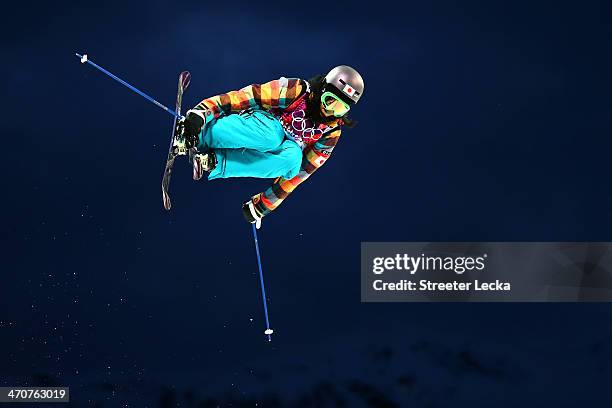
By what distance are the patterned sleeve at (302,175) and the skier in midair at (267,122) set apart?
0.12m

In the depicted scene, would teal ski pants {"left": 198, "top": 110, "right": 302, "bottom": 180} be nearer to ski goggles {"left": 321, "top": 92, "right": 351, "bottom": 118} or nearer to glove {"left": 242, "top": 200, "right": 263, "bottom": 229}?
ski goggles {"left": 321, "top": 92, "right": 351, "bottom": 118}

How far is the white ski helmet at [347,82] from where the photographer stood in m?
4.16

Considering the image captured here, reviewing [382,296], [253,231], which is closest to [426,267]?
[382,296]

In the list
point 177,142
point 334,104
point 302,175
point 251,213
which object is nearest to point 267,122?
point 334,104

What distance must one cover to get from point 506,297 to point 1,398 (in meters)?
3.74

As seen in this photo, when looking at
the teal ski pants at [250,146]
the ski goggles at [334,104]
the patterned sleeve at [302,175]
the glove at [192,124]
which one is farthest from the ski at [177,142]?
the patterned sleeve at [302,175]

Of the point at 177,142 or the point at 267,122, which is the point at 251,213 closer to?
the point at 267,122

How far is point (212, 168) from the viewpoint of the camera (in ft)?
13.7

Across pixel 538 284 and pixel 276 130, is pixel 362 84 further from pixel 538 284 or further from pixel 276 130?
pixel 538 284

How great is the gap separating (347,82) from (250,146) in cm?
54

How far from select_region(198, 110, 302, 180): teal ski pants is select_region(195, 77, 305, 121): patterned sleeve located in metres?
0.06

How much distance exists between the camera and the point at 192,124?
3.90 meters

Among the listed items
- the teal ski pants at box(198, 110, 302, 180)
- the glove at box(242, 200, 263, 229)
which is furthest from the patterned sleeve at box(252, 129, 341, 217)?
the teal ski pants at box(198, 110, 302, 180)

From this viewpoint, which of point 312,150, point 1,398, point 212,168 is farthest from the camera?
point 1,398
